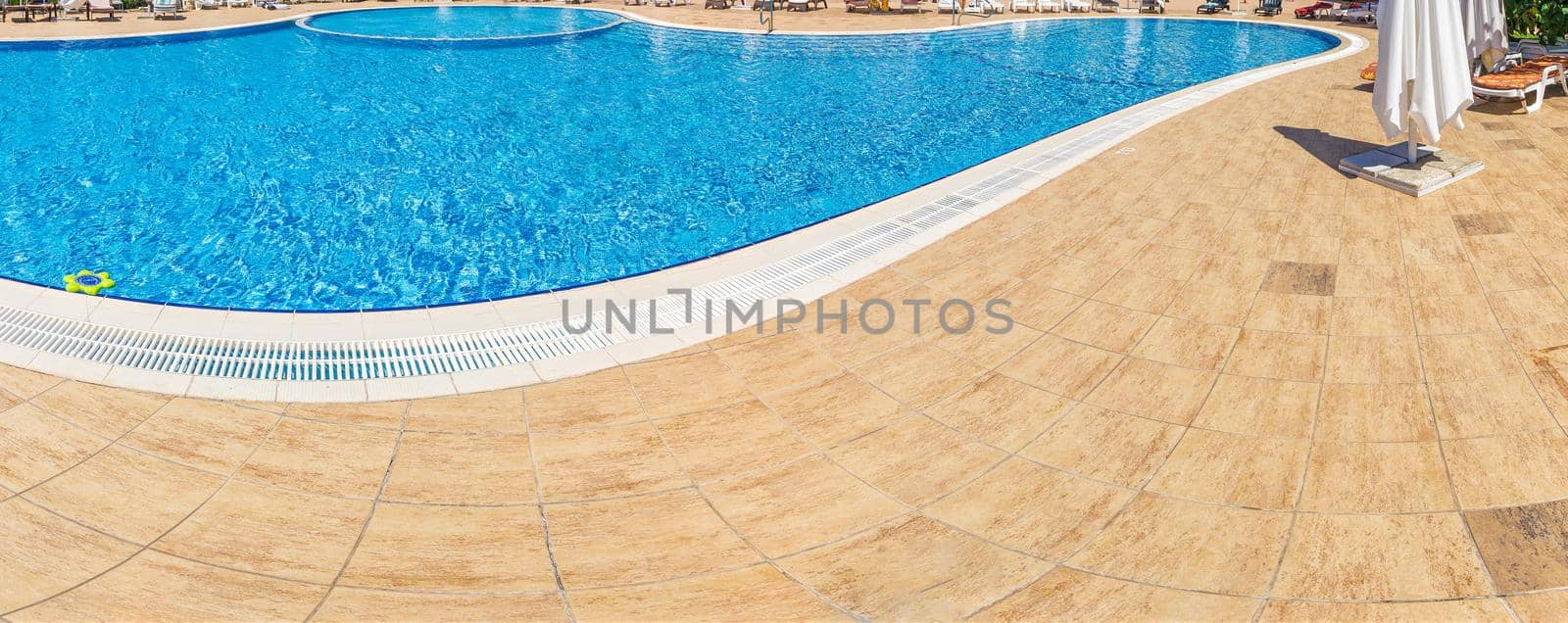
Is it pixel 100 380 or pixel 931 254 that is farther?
pixel 931 254

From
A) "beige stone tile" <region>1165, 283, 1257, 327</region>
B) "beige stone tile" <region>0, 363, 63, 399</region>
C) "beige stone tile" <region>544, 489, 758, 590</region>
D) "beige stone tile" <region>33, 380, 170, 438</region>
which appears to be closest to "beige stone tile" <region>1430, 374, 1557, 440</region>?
"beige stone tile" <region>1165, 283, 1257, 327</region>

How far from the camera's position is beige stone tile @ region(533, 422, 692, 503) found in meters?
5.91

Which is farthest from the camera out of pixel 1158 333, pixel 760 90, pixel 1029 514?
pixel 760 90

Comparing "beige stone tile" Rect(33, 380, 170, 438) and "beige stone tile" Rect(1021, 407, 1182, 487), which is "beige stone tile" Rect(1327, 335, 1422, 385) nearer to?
"beige stone tile" Rect(1021, 407, 1182, 487)

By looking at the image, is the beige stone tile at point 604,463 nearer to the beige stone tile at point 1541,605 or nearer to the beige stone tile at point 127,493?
the beige stone tile at point 127,493

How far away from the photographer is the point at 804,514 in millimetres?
5672

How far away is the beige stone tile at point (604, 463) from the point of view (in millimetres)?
5914

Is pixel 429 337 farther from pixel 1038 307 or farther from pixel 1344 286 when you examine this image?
pixel 1344 286

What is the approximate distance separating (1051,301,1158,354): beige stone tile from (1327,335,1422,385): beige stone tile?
1.49 m

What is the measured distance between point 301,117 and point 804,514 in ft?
57.9

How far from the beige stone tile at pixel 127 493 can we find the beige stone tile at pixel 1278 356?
7.94 metres

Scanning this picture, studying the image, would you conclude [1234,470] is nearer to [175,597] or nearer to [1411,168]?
[175,597]

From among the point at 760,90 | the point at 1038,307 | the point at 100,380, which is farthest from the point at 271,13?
the point at 1038,307

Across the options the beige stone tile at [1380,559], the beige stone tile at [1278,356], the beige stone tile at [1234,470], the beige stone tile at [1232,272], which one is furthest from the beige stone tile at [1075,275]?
the beige stone tile at [1380,559]
